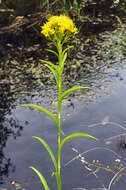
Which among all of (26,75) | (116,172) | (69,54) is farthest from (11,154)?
(69,54)

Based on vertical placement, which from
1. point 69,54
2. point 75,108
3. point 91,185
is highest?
point 69,54

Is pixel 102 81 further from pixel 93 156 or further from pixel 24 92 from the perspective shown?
pixel 93 156

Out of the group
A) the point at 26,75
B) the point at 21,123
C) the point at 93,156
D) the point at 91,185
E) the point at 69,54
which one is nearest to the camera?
the point at 91,185

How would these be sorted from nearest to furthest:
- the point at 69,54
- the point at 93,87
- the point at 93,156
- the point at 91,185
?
1. the point at 91,185
2. the point at 93,156
3. the point at 93,87
4. the point at 69,54

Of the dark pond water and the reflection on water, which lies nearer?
the dark pond water

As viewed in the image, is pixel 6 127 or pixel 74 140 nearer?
pixel 74 140

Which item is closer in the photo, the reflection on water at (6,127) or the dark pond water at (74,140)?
the dark pond water at (74,140)

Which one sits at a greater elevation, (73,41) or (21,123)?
(73,41)

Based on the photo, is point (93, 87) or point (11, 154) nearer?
point (11, 154)
